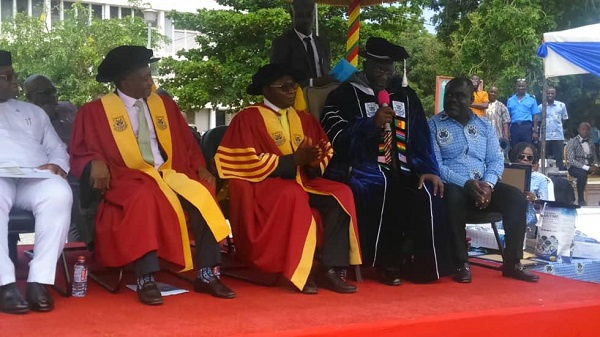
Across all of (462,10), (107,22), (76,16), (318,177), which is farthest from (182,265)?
(76,16)

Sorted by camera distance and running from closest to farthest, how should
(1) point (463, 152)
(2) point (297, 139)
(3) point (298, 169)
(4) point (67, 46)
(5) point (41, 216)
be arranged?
(5) point (41, 216) < (3) point (298, 169) < (2) point (297, 139) < (1) point (463, 152) < (4) point (67, 46)

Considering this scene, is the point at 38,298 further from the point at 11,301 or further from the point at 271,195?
the point at 271,195

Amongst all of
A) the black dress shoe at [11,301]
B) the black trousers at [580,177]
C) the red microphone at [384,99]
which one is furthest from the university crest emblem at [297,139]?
the black trousers at [580,177]

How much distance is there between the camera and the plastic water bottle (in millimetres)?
4434

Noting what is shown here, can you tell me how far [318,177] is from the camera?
211 inches

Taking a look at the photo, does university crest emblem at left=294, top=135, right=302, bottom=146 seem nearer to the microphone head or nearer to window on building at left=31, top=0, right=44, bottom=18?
the microphone head

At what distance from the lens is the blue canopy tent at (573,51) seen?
10789 mm

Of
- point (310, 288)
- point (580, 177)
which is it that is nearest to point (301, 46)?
point (310, 288)

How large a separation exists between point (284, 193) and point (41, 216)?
4.95 ft

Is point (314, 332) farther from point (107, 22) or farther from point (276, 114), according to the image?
point (107, 22)

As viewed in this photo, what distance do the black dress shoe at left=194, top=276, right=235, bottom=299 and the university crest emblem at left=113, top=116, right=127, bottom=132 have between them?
109 cm

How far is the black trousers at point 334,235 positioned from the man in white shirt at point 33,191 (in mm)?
1661

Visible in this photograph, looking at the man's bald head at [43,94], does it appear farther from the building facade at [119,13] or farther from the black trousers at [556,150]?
the building facade at [119,13]

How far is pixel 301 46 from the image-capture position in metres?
6.76
